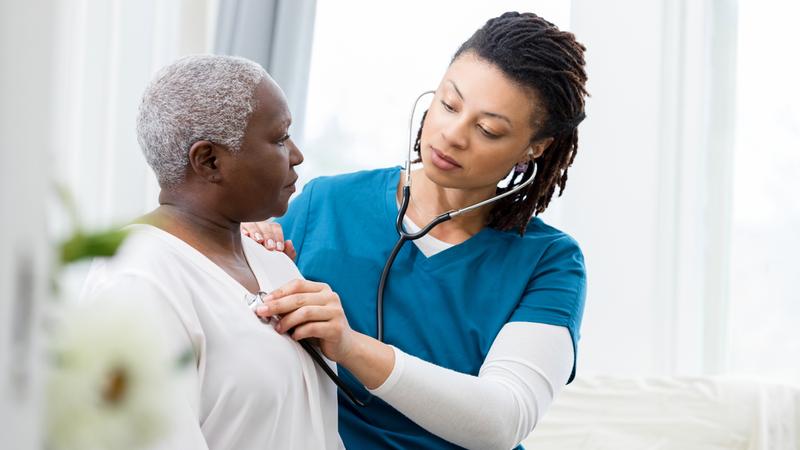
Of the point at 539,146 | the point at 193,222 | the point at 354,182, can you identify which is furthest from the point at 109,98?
the point at 193,222

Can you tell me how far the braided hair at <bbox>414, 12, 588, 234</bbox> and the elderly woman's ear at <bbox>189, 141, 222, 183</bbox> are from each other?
55 centimetres

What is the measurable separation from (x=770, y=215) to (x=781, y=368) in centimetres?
47

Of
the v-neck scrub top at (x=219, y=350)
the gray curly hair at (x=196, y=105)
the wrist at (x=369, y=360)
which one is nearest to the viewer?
the v-neck scrub top at (x=219, y=350)

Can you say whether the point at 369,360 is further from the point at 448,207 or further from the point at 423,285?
the point at 448,207

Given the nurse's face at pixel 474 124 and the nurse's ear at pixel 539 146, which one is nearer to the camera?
the nurse's face at pixel 474 124

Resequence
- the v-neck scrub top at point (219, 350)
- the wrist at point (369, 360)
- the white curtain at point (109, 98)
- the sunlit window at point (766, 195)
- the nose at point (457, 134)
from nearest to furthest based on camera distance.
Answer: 1. the v-neck scrub top at point (219, 350)
2. the wrist at point (369, 360)
3. the nose at point (457, 134)
4. the white curtain at point (109, 98)
5. the sunlit window at point (766, 195)

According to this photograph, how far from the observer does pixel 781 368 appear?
113 inches

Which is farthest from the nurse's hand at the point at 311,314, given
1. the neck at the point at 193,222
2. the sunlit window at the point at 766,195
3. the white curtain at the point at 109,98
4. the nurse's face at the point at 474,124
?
the sunlit window at the point at 766,195

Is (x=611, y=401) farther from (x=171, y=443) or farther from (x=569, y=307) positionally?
(x=171, y=443)

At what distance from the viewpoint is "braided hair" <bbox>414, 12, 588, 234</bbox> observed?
1.49m

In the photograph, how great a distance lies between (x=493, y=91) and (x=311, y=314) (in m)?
0.53

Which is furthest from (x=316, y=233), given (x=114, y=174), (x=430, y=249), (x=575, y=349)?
(x=114, y=174)

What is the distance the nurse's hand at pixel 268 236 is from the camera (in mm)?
1351

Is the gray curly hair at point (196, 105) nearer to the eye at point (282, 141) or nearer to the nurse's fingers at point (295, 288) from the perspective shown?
the eye at point (282, 141)
